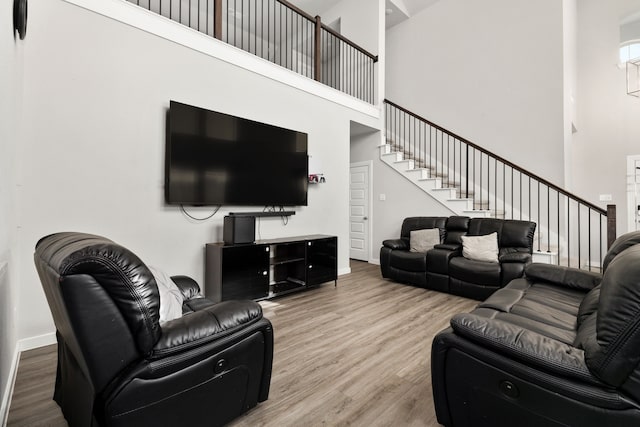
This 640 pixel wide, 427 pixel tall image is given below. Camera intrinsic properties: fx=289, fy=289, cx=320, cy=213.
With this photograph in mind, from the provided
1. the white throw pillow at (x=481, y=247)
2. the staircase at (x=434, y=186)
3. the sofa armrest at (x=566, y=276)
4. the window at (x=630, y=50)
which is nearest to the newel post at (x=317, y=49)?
the staircase at (x=434, y=186)

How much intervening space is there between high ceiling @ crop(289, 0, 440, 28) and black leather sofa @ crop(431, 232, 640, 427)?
6918mm

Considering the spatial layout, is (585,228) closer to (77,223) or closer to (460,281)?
(460,281)

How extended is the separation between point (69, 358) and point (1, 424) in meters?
0.49

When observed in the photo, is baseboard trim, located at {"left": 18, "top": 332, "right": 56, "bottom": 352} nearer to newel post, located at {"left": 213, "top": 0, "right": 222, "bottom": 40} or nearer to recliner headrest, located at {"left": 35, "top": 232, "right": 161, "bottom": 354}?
recliner headrest, located at {"left": 35, "top": 232, "right": 161, "bottom": 354}

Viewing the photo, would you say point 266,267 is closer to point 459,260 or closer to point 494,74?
point 459,260

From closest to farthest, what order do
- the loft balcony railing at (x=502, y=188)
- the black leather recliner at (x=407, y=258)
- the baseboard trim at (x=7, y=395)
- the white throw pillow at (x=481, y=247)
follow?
the baseboard trim at (x=7, y=395)
the white throw pillow at (x=481, y=247)
the black leather recliner at (x=407, y=258)
the loft balcony railing at (x=502, y=188)

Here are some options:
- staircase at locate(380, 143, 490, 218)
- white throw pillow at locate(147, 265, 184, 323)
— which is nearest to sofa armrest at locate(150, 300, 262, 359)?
white throw pillow at locate(147, 265, 184, 323)

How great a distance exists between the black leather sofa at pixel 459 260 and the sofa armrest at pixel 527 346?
2525 mm

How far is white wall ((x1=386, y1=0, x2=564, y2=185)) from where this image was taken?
4.77 m

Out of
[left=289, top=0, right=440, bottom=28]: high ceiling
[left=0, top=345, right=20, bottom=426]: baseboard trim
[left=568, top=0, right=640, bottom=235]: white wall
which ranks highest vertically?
[left=289, top=0, right=440, bottom=28]: high ceiling

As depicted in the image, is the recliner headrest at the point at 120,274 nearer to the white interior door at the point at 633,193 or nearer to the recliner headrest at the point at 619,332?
the recliner headrest at the point at 619,332

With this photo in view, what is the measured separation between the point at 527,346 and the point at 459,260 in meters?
2.80

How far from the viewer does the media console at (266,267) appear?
3012mm

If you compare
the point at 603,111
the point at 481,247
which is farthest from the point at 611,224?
the point at 603,111
